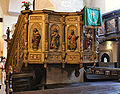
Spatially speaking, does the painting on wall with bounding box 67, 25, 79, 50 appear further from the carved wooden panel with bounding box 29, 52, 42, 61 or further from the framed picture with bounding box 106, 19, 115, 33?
the framed picture with bounding box 106, 19, 115, 33

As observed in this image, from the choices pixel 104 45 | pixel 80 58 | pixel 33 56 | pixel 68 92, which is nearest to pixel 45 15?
pixel 33 56

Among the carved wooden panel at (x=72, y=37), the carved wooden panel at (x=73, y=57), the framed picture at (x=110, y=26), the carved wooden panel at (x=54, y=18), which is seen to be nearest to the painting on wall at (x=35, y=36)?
the carved wooden panel at (x=54, y=18)

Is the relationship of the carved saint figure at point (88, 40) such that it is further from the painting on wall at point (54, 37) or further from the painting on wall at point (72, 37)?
the painting on wall at point (54, 37)

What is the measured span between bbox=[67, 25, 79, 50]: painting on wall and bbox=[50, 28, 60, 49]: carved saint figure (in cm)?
44

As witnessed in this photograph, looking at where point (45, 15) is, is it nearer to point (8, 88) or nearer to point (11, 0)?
point (8, 88)

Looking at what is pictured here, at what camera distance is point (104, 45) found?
1605 cm

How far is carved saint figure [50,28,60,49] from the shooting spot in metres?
6.03

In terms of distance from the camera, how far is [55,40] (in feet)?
20.0

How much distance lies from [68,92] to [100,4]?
1295cm

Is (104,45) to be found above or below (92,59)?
above

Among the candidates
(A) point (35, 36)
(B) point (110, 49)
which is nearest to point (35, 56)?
Result: (A) point (35, 36)

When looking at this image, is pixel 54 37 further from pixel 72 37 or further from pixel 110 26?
pixel 110 26

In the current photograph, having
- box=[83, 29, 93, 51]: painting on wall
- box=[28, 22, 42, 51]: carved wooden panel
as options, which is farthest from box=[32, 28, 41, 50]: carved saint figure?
box=[83, 29, 93, 51]: painting on wall

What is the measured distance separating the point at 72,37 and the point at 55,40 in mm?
695
